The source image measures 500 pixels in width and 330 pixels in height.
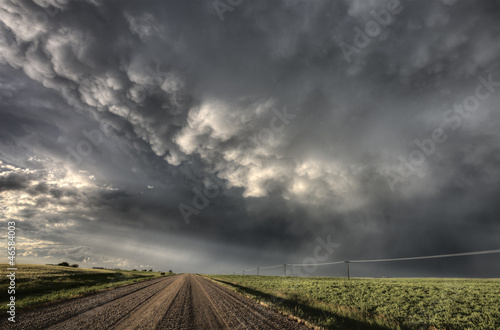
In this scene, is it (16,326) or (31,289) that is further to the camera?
(31,289)

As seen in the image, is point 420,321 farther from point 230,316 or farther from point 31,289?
point 31,289

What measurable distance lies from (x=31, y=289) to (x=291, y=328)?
89.6 feet

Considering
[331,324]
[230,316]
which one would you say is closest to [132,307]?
[230,316]

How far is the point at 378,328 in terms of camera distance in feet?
34.4

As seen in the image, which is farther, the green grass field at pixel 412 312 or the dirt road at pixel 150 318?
the green grass field at pixel 412 312

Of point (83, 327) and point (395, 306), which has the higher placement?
point (83, 327)

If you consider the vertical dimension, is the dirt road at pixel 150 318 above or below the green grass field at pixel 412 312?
above

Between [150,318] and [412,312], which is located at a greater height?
[150,318]

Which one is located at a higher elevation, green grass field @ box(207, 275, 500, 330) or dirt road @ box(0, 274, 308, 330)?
dirt road @ box(0, 274, 308, 330)

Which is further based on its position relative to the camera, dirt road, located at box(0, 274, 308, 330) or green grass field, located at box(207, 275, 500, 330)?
green grass field, located at box(207, 275, 500, 330)

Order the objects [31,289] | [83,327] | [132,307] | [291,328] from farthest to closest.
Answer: [31,289]
[132,307]
[291,328]
[83,327]

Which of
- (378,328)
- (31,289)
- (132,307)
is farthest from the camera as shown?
(31,289)

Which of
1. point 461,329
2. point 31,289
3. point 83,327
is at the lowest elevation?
point 31,289

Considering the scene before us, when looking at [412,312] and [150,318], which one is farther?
[412,312]
